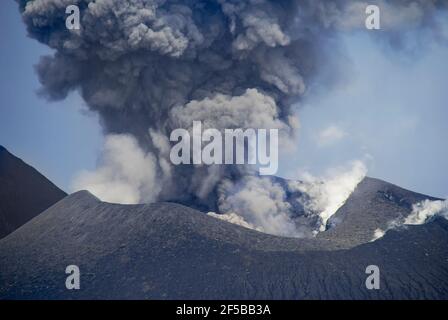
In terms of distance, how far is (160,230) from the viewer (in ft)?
81.4

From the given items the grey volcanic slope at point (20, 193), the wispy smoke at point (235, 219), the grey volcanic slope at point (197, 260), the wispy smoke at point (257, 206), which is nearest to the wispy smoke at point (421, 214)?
the grey volcanic slope at point (197, 260)

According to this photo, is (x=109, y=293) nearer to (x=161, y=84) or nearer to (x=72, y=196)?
(x=72, y=196)

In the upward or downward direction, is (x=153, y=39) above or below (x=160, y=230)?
above

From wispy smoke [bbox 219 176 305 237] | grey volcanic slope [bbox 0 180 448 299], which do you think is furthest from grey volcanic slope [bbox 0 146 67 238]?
wispy smoke [bbox 219 176 305 237]

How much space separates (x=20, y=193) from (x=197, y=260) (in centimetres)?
2380

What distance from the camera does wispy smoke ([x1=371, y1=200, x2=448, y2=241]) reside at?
2627 cm

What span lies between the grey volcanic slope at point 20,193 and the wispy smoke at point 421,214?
26.5 m

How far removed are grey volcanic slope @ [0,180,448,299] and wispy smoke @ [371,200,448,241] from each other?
69 centimetres

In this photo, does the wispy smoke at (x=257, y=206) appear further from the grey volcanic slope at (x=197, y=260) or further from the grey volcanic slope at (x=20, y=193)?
the grey volcanic slope at (x=20, y=193)

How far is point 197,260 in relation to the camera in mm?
22266

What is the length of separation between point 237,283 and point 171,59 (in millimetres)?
17358
